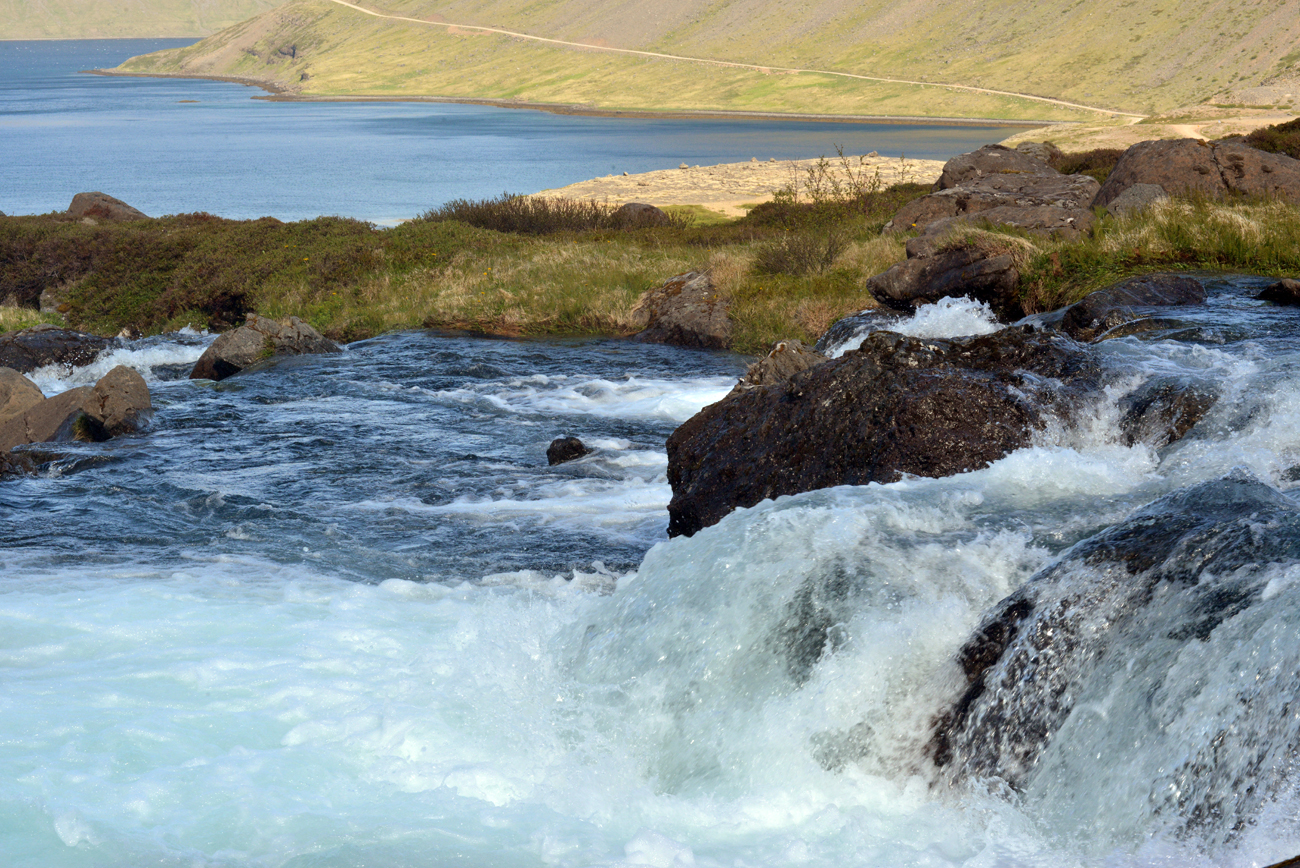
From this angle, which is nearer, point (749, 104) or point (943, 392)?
point (943, 392)

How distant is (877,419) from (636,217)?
951 inches

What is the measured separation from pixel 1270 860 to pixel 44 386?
19167 millimetres

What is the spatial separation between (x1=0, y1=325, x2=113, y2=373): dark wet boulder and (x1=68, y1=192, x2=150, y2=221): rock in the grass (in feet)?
56.9

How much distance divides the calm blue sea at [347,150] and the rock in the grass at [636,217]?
51.8 feet

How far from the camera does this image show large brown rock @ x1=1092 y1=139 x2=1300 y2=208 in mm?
17312

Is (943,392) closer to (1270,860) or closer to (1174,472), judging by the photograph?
(1174,472)

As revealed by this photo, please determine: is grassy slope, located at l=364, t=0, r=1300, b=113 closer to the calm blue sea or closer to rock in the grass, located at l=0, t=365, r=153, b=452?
the calm blue sea

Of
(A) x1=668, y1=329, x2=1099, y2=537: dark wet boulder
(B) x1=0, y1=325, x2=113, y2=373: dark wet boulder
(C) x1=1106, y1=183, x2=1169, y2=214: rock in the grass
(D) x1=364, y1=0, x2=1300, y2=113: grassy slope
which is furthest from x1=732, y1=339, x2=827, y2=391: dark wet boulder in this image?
(D) x1=364, y1=0, x2=1300, y2=113: grassy slope

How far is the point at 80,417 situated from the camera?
42.3 feet

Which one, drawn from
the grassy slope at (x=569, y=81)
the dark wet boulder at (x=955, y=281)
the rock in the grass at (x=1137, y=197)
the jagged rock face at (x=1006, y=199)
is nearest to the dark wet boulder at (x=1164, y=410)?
the dark wet boulder at (x=955, y=281)

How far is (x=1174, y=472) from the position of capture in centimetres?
649

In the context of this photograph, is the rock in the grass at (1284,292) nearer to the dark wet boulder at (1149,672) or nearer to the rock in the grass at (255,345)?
the dark wet boulder at (1149,672)

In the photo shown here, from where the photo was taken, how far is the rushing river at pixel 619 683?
4.13 meters

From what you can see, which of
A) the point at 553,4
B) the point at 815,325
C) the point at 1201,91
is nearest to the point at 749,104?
the point at 1201,91
